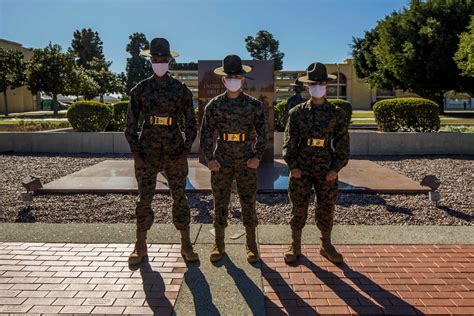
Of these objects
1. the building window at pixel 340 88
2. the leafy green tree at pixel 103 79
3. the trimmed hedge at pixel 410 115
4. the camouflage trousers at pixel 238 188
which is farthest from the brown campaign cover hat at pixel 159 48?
the building window at pixel 340 88

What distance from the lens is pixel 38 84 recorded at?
120 ft

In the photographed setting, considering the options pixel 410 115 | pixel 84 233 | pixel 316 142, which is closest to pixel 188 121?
pixel 316 142

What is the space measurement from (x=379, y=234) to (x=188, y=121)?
2.52m

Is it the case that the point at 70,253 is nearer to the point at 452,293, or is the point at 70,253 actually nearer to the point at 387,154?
the point at 452,293

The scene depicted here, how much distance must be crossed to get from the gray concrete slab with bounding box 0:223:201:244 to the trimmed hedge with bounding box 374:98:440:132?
8712mm

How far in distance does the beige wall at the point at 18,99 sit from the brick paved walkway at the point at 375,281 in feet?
168

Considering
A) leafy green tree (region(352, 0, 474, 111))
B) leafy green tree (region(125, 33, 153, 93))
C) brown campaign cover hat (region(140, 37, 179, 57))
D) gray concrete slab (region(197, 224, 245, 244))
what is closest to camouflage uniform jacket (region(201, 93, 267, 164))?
brown campaign cover hat (region(140, 37, 179, 57))

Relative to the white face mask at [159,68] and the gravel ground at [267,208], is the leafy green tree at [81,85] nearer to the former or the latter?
the gravel ground at [267,208]

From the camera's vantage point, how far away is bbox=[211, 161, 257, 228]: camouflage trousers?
4.05 meters

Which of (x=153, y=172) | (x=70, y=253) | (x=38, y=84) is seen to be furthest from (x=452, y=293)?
(x=38, y=84)

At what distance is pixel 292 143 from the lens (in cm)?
402

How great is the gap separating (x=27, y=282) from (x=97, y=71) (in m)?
52.5

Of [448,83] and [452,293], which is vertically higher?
[448,83]

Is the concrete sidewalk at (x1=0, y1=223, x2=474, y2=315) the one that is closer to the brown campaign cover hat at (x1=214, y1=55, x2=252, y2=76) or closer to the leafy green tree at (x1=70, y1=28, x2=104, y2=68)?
the brown campaign cover hat at (x1=214, y1=55, x2=252, y2=76)
